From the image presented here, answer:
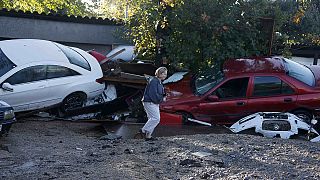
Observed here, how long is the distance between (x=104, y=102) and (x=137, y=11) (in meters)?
2.99

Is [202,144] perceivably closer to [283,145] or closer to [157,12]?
[283,145]

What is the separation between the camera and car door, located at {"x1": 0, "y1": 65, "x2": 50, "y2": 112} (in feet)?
32.5

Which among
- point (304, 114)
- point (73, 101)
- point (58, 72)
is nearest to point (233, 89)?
point (304, 114)

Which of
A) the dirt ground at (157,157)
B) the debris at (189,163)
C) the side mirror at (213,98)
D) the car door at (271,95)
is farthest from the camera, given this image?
the side mirror at (213,98)

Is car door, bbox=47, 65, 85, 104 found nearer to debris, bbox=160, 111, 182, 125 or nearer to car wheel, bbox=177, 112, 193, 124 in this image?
debris, bbox=160, 111, 182, 125

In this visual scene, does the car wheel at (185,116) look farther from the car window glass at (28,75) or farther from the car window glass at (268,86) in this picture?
the car window glass at (28,75)

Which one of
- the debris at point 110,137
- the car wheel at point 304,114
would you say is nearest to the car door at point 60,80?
the debris at point 110,137

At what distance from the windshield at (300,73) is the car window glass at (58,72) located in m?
5.24

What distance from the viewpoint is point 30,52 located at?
10500mm

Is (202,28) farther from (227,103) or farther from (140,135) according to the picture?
(140,135)

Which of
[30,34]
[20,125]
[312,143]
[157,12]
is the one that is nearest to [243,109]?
[312,143]

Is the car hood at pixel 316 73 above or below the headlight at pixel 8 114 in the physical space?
above

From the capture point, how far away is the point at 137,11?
1241 cm

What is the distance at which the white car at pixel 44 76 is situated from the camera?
9.99 metres
